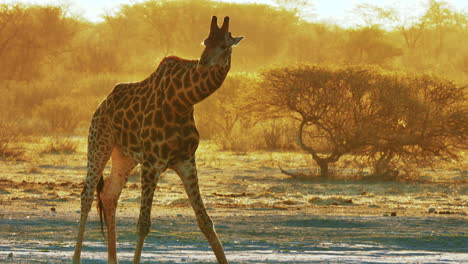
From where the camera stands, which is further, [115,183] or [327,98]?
[327,98]

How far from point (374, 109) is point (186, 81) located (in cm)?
1105

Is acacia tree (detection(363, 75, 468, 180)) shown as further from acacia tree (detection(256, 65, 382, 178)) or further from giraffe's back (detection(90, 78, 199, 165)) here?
giraffe's back (detection(90, 78, 199, 165))

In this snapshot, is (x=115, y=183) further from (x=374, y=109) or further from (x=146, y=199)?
(x=374, y=109)

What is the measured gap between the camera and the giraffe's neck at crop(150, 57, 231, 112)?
6.76 metres

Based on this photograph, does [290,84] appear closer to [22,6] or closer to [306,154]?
[306,154]

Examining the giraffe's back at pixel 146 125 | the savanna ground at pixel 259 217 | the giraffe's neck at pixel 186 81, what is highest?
the giraffe's neck at pixel 186 81

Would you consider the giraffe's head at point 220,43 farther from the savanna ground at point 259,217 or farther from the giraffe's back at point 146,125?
the savanna ground at point 259,217

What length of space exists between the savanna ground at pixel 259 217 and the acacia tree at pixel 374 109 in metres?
0.67

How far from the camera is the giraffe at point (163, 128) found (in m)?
6.75

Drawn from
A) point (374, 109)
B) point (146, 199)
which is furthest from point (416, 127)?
point (146, 199)

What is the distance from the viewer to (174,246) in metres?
9.33

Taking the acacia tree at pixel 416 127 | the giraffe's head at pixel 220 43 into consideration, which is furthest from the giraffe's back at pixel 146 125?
the acacia tree at pixel 416 127

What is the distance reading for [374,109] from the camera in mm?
17656

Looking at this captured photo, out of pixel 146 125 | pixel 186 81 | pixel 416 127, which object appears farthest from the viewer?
pixel 416 127
